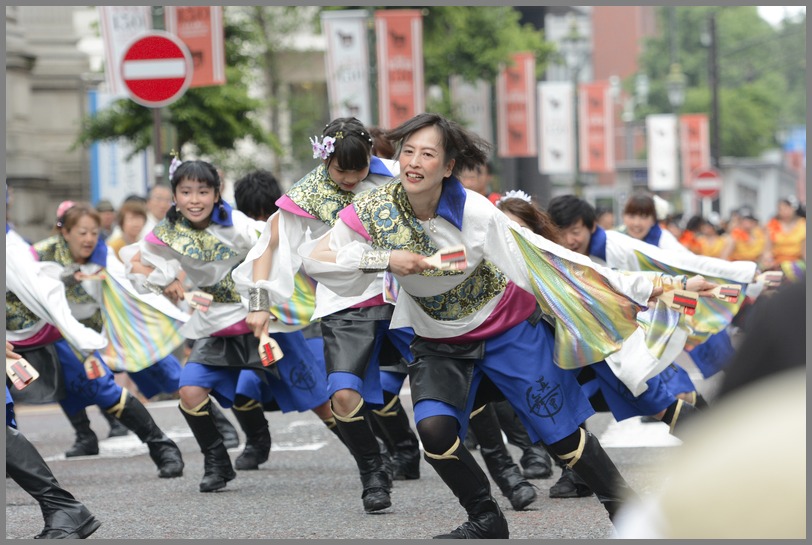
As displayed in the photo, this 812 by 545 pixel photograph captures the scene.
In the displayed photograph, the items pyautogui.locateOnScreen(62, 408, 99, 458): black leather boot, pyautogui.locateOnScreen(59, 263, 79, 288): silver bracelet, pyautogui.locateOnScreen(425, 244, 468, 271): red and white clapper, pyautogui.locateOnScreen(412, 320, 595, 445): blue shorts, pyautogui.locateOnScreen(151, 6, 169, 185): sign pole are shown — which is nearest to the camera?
pyautogui.locateOnScreen(425, 244, 468, 271): red and white clapper

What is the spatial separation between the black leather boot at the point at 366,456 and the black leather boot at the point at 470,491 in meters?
1.20

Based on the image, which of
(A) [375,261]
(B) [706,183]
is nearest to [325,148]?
(A) [375,261]

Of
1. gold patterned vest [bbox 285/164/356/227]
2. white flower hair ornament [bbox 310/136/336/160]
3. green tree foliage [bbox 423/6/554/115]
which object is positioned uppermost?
green tree foliage [bbox 423/6/554/115]

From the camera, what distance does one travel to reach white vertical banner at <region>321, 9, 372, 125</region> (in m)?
22.8

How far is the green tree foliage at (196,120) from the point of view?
19.1 metres

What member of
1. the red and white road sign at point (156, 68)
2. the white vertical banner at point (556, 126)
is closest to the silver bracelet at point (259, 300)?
the red and white road sign at point (156, 68)

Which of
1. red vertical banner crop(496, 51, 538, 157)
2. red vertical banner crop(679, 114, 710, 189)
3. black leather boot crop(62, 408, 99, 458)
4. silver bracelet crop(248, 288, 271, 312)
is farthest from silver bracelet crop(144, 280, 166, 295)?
red vertical banner crop(679, 114, 710, 189)

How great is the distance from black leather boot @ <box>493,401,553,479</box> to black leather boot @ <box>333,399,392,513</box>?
136 centimetres

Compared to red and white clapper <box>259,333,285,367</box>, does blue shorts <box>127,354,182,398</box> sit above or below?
below

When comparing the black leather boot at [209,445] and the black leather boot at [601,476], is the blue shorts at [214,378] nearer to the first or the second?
the black leather boot at [209,445]

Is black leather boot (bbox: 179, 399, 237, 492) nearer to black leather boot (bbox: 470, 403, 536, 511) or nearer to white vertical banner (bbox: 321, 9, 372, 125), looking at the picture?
black leather boot (bbox: 470, 403, 536, 511)

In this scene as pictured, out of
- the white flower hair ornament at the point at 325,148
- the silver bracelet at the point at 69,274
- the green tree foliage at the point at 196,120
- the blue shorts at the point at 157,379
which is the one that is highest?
the green tree foliage at the point at 196,120

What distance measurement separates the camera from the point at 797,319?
2.11m

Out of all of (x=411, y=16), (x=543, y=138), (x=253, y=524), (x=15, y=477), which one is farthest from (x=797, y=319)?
(x=543, y=138)
